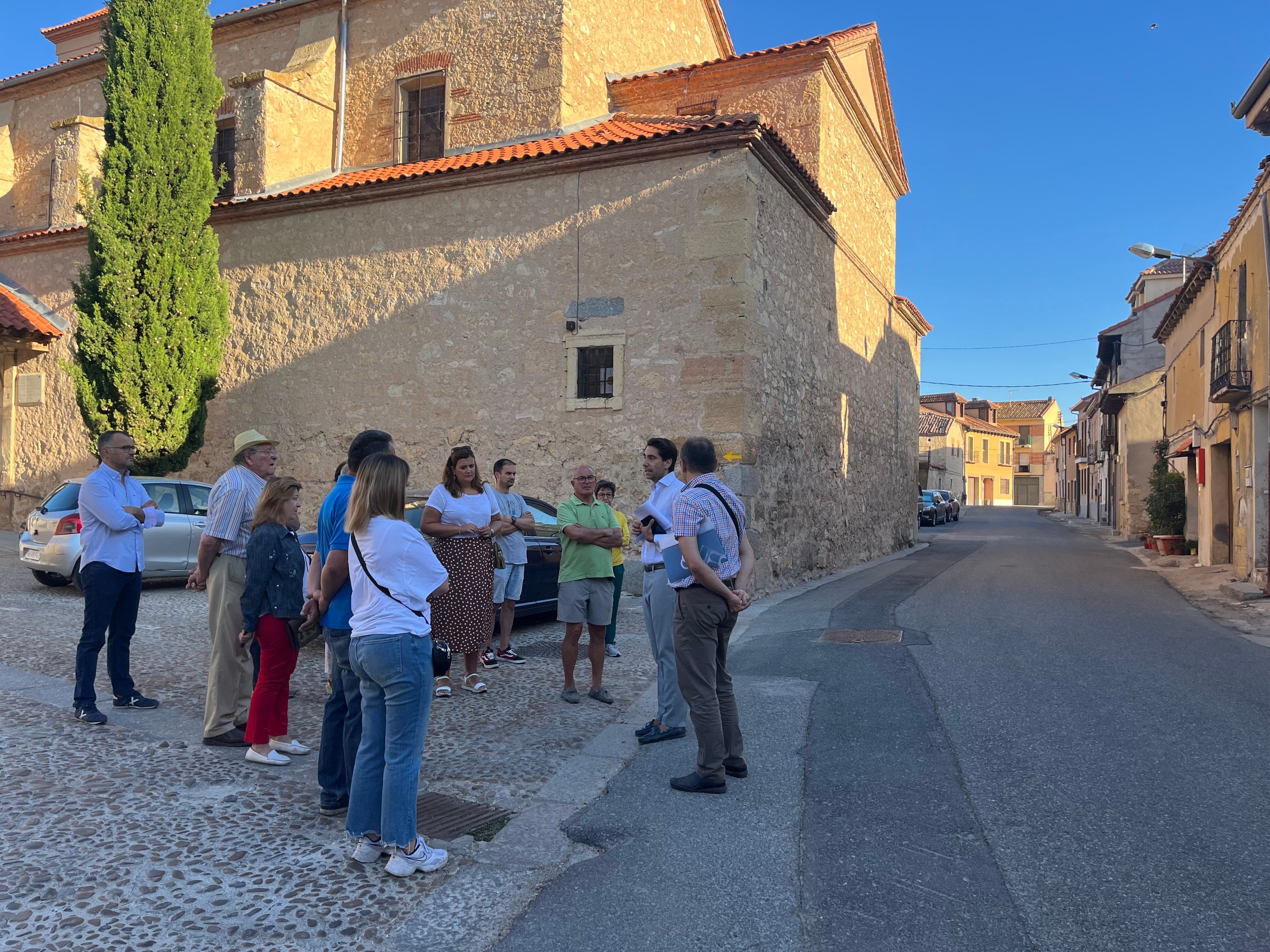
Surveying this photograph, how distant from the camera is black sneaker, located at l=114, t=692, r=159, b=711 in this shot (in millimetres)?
5449

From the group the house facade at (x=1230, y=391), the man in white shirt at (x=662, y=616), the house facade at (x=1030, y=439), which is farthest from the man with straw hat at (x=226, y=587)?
the house facade at (x=1030, y=439)

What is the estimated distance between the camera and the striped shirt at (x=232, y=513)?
4.77 metres

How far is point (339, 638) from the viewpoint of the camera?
149 inches

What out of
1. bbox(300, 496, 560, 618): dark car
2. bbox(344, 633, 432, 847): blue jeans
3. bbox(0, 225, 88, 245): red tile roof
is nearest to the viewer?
bbox(344, 633, 432, 847): blue jeans

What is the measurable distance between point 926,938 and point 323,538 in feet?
9.39

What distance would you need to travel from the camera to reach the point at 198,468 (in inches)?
614

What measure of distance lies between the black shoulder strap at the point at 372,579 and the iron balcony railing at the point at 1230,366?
47.9ft

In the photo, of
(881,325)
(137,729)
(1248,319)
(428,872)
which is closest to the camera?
(428,872)

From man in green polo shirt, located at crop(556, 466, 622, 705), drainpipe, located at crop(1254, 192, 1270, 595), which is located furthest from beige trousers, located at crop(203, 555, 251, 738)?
drainpipe, located at crop(1254, 192, 1270, 595)

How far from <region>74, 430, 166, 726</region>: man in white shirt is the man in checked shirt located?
3467mm

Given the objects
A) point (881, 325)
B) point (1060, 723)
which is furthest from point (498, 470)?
point (881, 325)

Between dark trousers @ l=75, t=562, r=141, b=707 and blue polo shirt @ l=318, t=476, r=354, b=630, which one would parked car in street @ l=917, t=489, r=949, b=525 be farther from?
blue polo shirt @ l=318, t=476, r=354, b=630

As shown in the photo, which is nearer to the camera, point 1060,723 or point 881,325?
point 1060,723

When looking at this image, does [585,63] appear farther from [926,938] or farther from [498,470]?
[926,938]
